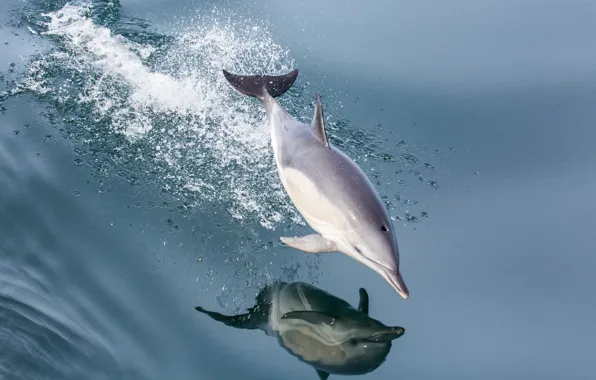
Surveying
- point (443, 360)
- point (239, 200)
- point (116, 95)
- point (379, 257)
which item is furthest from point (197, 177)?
point (443, 360)

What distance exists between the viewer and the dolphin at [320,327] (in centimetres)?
545

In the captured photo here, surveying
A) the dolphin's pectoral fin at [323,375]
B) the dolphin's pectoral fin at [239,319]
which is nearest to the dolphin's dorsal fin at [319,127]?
A: the dolphin's pectoral fin at [239,319]

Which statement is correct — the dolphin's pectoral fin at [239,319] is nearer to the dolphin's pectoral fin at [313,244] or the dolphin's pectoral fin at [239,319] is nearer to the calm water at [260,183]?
the calm water at [260,183]

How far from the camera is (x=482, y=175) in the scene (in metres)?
7.86

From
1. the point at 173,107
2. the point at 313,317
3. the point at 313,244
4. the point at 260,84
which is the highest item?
the point at 260,84

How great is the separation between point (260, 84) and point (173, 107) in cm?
117

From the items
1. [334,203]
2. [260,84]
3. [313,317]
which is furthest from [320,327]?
[260,84]

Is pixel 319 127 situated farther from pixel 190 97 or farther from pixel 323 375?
pixel 190 97

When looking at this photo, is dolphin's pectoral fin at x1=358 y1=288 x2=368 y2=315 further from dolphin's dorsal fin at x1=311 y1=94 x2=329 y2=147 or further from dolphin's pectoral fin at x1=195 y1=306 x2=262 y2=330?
dolphin's dorsal fin at x1=311 y1=94 x2=329 y2=147

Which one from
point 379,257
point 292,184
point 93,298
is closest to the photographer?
point 379,257

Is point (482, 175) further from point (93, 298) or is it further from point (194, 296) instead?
point (93, 298)

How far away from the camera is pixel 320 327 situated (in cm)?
570

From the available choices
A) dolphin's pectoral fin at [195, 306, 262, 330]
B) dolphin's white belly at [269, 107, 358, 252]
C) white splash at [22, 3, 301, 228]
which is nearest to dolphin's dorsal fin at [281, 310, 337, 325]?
dolphin's pectoral fin at [195, 306, 262, 330]

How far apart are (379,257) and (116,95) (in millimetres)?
4438
